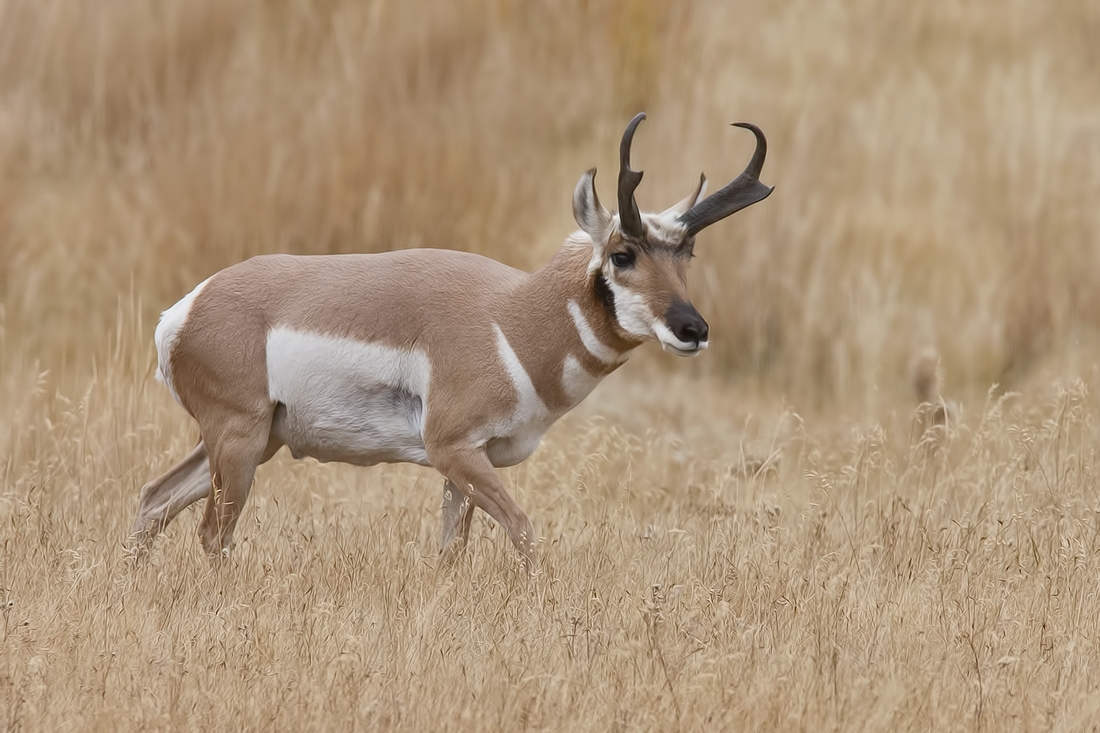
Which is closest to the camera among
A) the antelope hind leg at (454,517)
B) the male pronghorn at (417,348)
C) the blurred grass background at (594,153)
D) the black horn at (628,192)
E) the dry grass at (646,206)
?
the black horn at (628,192)

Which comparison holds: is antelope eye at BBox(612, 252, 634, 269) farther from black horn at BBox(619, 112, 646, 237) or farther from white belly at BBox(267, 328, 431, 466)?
white belly at BBox(267, 328, 431, 466)

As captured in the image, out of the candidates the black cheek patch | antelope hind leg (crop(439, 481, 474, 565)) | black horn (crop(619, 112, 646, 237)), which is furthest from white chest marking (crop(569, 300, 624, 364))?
antelope hind leg (crop(439, 481, 474, 565))

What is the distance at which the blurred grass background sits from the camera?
12094 millimetres

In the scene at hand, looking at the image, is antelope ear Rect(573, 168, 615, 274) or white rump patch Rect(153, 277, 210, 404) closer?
antelope ear Rect(573, 168, 615, 274)

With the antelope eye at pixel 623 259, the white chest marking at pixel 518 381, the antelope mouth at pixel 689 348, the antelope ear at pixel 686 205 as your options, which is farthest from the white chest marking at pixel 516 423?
the antelope ear at pixel 686 205

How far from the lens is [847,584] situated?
6.65 metres

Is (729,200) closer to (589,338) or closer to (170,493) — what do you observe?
(589,338)

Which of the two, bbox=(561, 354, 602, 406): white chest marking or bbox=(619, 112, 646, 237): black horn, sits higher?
bbox=(619, 112, 646, 237): black horn

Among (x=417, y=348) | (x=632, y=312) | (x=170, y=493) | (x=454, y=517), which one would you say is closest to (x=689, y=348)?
(x=632, y=312)

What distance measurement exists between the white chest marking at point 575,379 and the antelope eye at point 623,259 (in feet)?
1.62

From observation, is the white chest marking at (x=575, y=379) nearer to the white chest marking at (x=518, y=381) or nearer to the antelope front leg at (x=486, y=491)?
the white chest marking at (x=518, y=381)

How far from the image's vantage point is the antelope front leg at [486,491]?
260 inches

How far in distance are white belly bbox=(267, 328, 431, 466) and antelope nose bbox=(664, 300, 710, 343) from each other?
121 centimetres

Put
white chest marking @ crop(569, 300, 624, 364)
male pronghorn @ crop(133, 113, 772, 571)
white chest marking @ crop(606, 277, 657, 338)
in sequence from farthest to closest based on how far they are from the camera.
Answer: white chest marking @ crop(569, 300, 624, 364), male pronghorn @ crop(133, 113, 772, 571), white chest marking @ crop(606, 277, 657, 338)
